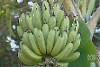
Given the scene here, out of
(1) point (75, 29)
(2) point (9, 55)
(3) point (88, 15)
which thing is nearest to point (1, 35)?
(2) point (9, 55)

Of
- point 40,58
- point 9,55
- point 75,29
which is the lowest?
point 9,55

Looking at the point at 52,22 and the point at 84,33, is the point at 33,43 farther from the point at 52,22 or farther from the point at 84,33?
the point at 84,33

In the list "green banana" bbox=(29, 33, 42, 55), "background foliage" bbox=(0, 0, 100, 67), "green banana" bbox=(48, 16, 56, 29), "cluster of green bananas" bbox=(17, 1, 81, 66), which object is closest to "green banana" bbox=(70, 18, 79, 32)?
"cluster of green bananas" bbox=(17, 1, 81, 66)

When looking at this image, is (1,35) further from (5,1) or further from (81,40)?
(81,40)

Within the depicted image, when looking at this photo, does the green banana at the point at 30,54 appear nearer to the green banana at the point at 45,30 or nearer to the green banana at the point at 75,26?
the green banana at the point at 45,30

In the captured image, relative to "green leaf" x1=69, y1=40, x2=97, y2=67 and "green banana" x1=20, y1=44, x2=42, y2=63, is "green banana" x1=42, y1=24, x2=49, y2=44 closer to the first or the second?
"green banana" x1=20, y1=44, x2=42, y2=63
